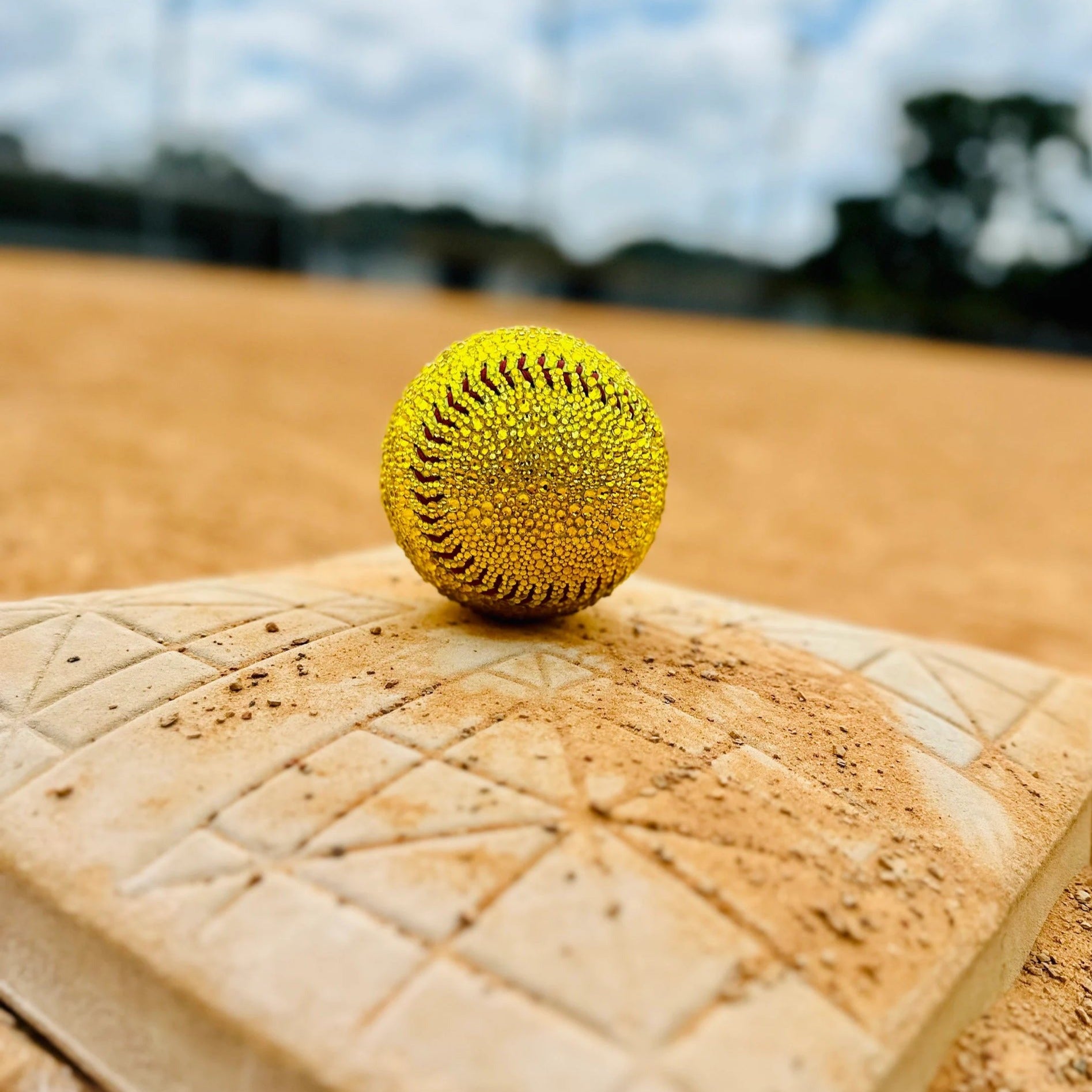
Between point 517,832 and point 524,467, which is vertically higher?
point 524,467

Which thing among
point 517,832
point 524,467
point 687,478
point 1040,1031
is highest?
point 524,467

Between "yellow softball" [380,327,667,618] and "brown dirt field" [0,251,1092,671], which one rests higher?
"yellow softball" [380,327,667,618]

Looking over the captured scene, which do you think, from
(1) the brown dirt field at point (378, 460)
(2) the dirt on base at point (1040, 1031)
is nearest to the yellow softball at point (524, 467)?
(2) the dirt on base at point (1040, 1031)

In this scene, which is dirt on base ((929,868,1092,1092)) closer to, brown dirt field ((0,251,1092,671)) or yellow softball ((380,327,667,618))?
yellow softball ((380,327,667,618))

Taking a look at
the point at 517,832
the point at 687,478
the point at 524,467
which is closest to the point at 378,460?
the point at 687,478

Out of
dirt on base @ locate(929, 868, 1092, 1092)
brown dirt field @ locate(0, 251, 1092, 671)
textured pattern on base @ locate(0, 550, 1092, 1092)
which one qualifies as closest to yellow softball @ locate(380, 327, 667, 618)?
textured pattern on base @ locate(0, 550, 1092, 1092)

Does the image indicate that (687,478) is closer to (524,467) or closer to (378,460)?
(378,460)
